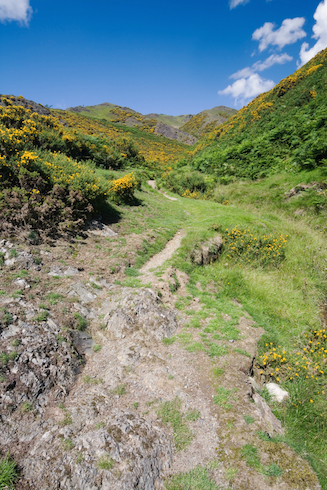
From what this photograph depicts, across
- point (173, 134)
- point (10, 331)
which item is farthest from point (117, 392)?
point (173, 134)

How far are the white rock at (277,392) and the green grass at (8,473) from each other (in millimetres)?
5426

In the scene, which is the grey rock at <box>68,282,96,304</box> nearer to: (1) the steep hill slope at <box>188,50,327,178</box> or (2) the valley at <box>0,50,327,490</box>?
(2) the valley at <box>0,50,327,490</box>

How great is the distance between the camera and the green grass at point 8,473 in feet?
10.2

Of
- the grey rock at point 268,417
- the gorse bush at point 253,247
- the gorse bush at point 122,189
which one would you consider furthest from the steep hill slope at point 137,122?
the grey rock at point 268,417

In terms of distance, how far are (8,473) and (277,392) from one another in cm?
565

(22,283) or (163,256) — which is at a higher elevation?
(22,283)

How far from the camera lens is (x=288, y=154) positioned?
69.3 feet

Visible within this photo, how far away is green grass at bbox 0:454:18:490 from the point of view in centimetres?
310

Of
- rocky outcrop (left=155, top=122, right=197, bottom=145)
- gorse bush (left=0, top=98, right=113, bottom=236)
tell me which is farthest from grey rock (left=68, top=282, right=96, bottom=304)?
rocky outcrop (left=155, top=122, right=197, bottom=145)

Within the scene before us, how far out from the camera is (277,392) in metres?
5.73

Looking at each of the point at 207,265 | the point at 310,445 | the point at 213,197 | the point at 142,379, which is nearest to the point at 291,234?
the point at 207,265

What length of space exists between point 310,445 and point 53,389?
17.4 ft

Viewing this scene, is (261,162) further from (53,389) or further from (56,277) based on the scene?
(53,389)

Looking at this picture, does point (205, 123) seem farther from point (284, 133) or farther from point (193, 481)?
point (193, 481)
